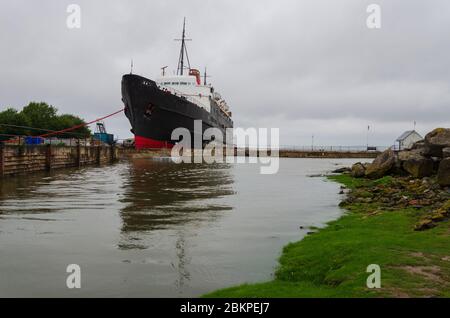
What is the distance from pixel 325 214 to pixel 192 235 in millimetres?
6126

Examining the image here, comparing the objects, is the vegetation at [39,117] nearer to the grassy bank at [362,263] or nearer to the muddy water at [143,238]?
the muddy water at [143,238]

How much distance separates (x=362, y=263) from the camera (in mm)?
7691

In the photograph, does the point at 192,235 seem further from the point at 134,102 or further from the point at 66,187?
the point at 134,102

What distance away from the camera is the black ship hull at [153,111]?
5684 cm

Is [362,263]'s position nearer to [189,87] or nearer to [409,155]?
[409,155]

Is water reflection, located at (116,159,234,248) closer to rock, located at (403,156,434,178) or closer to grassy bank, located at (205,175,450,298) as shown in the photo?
grassy bank, located at (205,175,450,298)

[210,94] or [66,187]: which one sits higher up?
[210,94]

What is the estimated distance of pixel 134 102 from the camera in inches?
2258

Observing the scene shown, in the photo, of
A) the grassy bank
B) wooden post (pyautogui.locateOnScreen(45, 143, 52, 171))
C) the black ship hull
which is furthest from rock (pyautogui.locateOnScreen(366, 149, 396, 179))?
the black ship hull

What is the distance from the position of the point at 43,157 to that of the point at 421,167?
26.8 metres

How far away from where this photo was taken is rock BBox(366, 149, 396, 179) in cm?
2622

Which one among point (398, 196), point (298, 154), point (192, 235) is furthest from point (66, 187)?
point (298, 154)

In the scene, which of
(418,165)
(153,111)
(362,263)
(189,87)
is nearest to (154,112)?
(153,111)

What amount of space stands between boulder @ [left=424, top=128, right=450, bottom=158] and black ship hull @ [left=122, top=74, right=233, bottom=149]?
40374 mm
